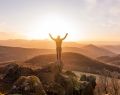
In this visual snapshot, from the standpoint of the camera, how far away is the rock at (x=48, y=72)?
25953 millimetres

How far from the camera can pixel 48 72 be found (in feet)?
88.5

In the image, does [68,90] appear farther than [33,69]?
No

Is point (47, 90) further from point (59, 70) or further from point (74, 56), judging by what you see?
point (74, 56)

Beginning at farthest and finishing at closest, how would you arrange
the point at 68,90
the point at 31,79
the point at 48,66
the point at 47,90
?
the point at 48,66 < the point at 68,90 < the point at 47,90 < the point at 31,79

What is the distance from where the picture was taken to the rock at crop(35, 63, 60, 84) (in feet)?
85.1

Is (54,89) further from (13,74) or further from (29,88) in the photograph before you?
(13,74)

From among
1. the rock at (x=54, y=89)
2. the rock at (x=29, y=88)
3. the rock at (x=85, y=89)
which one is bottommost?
the rock at (x=85, y=89)

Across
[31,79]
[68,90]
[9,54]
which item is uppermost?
[31,79]

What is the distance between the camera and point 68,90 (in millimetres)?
23906

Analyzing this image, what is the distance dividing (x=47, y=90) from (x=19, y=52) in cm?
17917

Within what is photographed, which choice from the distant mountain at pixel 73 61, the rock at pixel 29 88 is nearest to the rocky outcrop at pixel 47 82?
the rock at pixel 29 88

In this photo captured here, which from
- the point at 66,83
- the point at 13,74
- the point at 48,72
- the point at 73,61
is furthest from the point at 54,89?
the point at 73,61

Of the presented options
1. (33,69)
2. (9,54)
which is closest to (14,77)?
(33,69)

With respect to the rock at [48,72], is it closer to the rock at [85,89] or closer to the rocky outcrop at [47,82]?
the rocky outcrop at [47,82]
